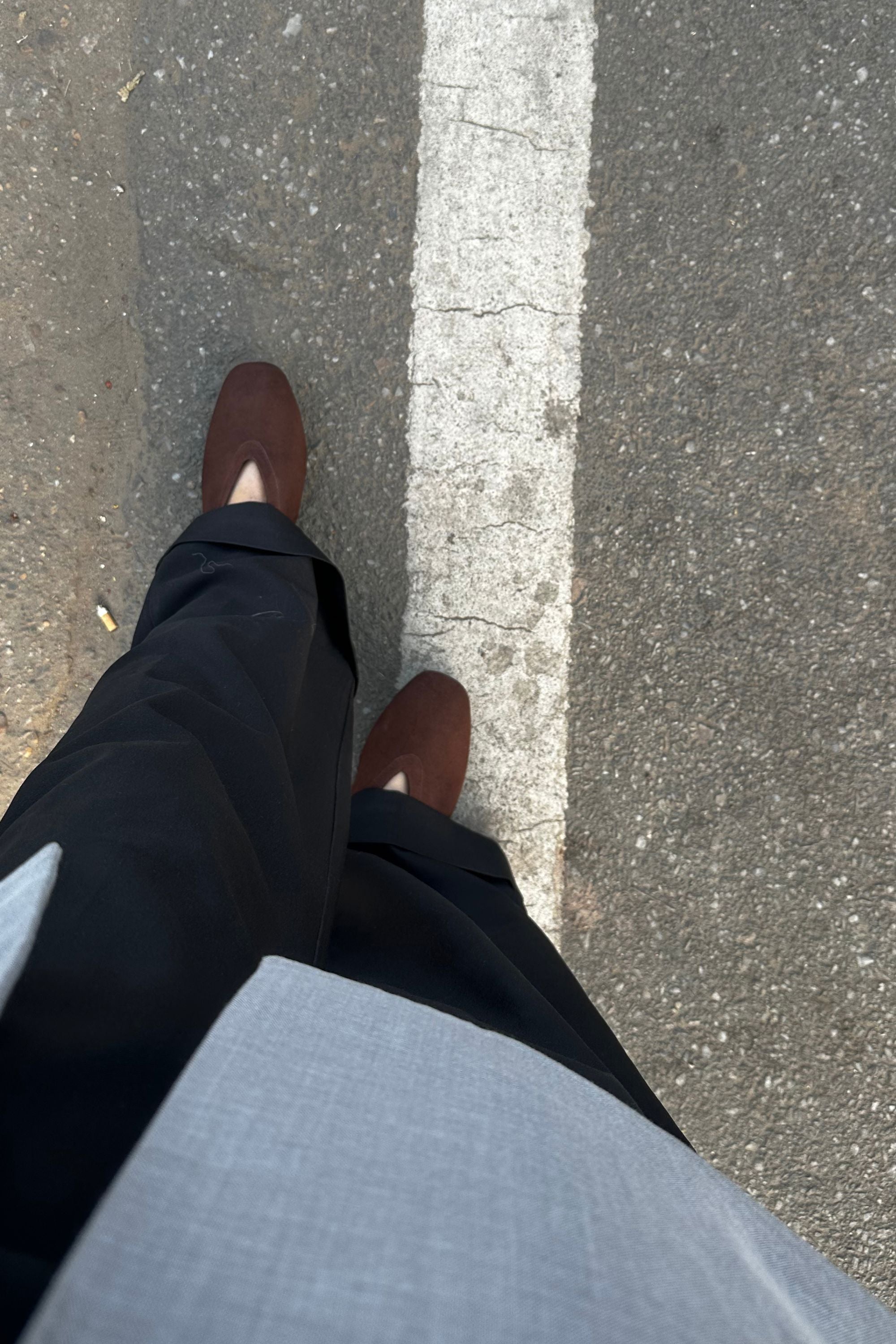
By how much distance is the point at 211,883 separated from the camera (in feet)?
3.44

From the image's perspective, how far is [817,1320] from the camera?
78 centimetres

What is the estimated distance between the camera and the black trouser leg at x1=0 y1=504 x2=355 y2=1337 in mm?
788

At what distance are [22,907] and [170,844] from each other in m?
0.23

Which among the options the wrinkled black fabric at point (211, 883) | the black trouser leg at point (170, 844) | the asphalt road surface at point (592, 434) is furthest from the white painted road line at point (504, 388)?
the black trouser leg at point (170, 844)

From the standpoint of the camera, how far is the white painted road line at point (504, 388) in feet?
5.72

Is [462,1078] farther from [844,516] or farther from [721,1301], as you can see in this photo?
[844,516]

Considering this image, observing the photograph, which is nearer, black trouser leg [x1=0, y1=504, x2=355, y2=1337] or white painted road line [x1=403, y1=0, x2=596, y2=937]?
black trouser leg [x1=0, y1=504, x2=355, y2=1337]

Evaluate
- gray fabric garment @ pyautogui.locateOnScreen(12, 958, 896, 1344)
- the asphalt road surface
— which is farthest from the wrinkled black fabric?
the asphalt road surface

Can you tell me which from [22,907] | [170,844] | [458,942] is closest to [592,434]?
[458,942]

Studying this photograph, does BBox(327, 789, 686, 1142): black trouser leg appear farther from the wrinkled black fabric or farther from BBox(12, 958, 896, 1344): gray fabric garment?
BBox(12, 958, 896, 1344): gray fabric garment

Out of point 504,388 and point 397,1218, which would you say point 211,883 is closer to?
point 397,1218

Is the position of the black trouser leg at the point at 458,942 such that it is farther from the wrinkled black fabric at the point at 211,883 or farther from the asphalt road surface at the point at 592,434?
the asphalt road surface at the point at 592,434

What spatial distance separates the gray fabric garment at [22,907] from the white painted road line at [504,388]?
1.05m

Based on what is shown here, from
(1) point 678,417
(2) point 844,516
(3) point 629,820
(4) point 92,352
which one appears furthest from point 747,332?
(4) point 92,352
